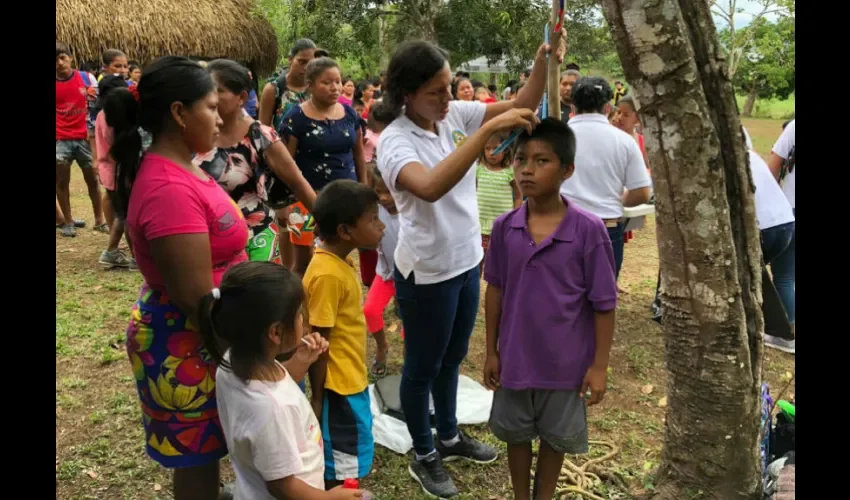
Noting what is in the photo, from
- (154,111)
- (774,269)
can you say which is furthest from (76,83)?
(774,269)

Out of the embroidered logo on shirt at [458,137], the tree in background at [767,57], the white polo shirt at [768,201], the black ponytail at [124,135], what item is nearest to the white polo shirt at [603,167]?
the white polo shirt at [768,201]

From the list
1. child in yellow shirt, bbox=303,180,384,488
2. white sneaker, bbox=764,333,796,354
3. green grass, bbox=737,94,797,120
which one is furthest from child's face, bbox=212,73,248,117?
green grass, bbox=737,94,797,120

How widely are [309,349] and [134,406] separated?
214cm

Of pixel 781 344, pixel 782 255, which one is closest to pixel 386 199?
pixel 782 255

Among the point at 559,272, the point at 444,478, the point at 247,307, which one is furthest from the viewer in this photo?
the point at 444,478

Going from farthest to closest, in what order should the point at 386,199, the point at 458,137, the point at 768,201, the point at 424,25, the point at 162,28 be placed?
the point at 424,25 → the point at 162,28 → the point at 768,201 → the point at 386,199 → the point at 458,137

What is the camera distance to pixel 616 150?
12.3ft

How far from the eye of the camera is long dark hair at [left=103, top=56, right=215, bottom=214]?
1849mm

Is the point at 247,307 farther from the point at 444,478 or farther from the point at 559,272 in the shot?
the point at 444,478

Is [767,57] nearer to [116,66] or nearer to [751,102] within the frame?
[751,102]

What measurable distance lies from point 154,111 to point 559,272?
1.43m

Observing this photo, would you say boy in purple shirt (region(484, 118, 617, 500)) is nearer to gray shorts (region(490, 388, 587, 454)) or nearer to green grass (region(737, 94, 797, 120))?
gray shorts (region(490, 388, 587, 454))

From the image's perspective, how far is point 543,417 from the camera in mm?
2307

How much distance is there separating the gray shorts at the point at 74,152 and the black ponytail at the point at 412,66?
5744 mm
